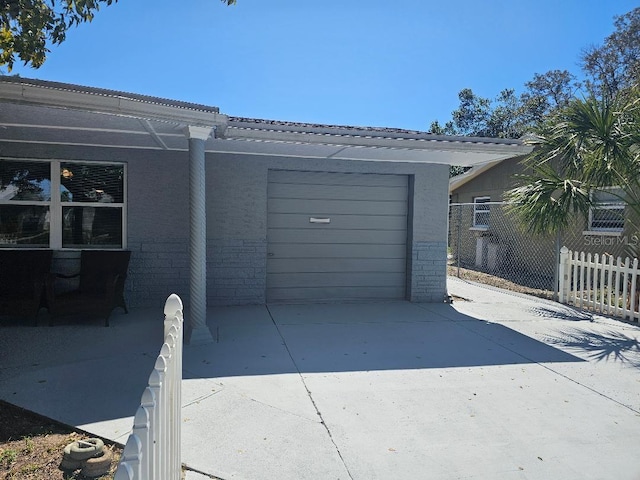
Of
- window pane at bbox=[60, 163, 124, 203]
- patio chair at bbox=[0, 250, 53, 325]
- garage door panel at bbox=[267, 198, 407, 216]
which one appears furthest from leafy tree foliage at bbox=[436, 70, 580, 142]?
patio chair at bbox=[0, 250, 53, 325]

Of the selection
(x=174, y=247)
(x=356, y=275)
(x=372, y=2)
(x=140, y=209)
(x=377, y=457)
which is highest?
(x=372, y=2)

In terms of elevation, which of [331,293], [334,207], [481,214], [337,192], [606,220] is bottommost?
[331,293]

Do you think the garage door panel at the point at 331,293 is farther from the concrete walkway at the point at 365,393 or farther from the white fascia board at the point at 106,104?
the white fascia board at the point at 106,104

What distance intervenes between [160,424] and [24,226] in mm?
7122

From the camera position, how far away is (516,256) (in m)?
13.9

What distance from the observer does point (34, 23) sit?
16.9 feet

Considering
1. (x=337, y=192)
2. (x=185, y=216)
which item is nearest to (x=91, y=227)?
(x=185, y=216)

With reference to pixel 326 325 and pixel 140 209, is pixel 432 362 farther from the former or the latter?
pixel 140 209

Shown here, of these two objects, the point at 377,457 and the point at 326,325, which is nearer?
the point at 377,457

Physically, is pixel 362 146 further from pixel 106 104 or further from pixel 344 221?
pixel 106 104

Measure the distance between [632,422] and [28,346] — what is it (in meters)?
6.45

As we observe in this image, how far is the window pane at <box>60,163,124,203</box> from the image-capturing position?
7570 millimetres

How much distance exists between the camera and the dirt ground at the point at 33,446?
2.97 m

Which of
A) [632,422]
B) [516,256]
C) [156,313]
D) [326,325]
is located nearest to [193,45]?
[156,313]
